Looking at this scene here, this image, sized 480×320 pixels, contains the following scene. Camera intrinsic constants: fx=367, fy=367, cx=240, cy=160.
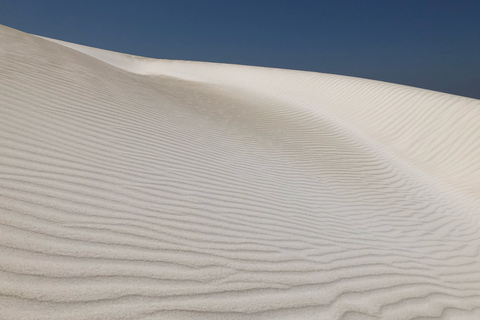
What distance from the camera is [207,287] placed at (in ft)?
7.72

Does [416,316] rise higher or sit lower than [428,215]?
lower

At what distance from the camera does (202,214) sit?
3.44 meters

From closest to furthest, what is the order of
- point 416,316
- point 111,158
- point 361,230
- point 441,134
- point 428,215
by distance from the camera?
point 416,316
point 111,158
point 361,230
point 428,215
point 441,134

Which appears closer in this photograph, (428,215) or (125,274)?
(125,274)

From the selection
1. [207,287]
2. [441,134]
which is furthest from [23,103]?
[441,134]

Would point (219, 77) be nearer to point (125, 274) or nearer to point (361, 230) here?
point (361, 230)

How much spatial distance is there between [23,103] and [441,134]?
897cm

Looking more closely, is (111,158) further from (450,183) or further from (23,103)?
(450,183)

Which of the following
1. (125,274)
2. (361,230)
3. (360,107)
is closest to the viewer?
(125,274)

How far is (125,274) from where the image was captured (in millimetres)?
2234

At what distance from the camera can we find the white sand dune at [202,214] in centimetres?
220

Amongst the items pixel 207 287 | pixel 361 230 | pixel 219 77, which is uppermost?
pixel 219 77

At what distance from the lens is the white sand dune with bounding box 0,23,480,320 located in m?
2.20

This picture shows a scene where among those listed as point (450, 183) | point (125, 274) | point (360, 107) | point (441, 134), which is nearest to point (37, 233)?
point (125, 274)
